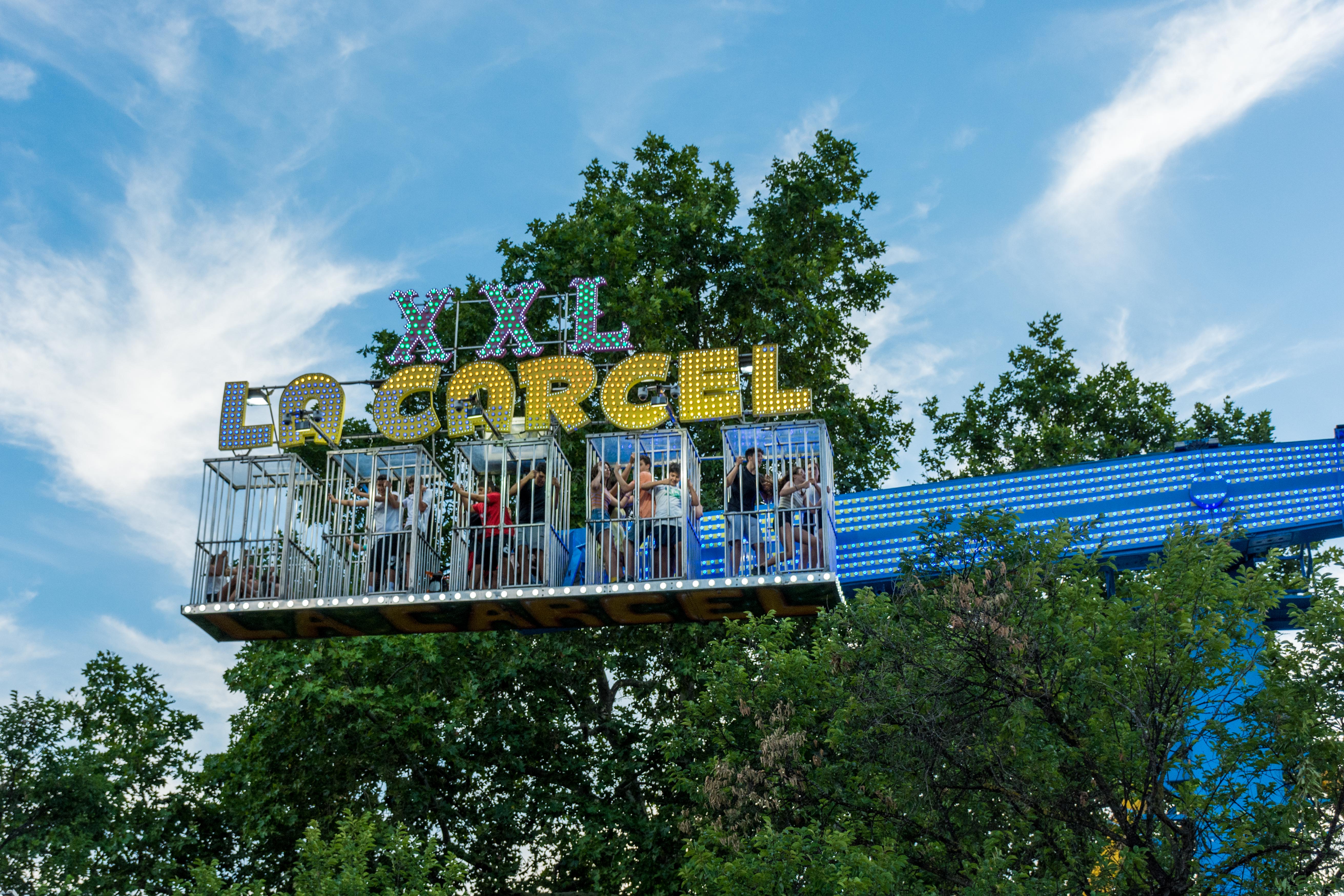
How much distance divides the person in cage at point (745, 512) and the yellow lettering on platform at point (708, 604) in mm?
299

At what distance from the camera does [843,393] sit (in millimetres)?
31922

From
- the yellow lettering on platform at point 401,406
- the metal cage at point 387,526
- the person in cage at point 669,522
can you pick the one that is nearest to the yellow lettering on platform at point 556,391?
the yellow lettering on platform at point 401,406

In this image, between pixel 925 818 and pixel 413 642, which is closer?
pixel 925 818

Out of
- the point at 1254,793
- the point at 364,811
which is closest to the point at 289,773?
the point at 364,811

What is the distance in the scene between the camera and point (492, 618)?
20.2m

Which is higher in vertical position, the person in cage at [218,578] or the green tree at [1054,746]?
the person in cage at [218,578]

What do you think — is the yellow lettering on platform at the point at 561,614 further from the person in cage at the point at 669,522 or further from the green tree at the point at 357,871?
the green tree at the point at 357,871

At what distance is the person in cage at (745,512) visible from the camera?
62.9 feet

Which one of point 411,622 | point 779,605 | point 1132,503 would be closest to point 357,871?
point 411,622

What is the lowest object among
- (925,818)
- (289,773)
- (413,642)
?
(925,818)

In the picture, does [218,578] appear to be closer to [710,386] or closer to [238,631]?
[238,631]

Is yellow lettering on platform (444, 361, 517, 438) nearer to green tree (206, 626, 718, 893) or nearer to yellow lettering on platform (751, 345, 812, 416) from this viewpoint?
yellow lettering on platform (751, 345, 812, 416)

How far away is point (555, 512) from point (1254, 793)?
9.44 meters

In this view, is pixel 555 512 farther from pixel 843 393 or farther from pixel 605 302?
pixel 843 393
